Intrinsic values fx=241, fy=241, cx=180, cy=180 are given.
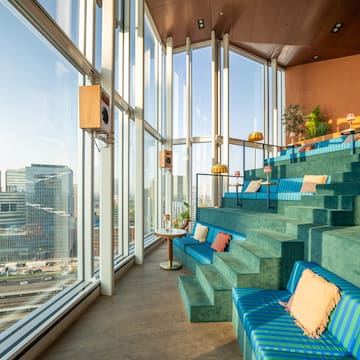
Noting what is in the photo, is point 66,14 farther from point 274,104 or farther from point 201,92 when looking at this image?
point 274,104

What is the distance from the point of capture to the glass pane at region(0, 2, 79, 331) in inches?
80.6

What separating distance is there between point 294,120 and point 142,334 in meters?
9.03

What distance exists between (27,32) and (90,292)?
2945mm

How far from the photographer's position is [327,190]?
340cm

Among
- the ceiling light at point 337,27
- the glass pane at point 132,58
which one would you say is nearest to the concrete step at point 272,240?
the glass pane at point 132,58

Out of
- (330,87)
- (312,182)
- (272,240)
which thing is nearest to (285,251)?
(272,240)

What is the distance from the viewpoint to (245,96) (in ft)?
28.5

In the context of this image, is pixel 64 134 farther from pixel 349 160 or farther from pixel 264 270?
pixel 349 160

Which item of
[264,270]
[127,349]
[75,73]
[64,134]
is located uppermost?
[75,73]

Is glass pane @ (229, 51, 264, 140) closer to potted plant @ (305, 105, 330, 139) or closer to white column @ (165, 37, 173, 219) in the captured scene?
potted plant @ (305, 105, 330, 139)

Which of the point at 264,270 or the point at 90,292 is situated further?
the point at 90,292

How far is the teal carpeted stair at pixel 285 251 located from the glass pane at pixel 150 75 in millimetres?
4126

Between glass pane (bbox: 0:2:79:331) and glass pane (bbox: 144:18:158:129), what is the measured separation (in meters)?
3.25

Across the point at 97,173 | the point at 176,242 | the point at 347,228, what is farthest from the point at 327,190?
the point at 97,173
